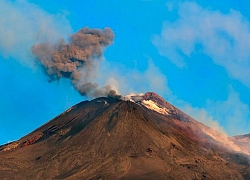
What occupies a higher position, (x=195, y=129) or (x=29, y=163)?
(x=195, y=129)

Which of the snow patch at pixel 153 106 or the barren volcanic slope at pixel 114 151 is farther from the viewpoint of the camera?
the snow patch at pixel 153 106

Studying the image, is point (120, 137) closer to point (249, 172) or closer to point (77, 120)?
point (77, 120)

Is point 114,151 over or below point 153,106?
below

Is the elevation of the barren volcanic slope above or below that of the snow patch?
below

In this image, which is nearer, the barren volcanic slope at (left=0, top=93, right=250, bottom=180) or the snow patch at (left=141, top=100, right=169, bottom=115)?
the barren volcanic slope at (left=0, top=93, right=250, bottom=180)

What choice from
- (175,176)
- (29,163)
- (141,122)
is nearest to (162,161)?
(175,176)

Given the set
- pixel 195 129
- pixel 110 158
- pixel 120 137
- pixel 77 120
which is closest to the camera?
pixel 110 158

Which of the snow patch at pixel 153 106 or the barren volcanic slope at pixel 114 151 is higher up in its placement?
the snow patch at pixel 153 106

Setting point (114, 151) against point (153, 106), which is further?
point (153, 106)
